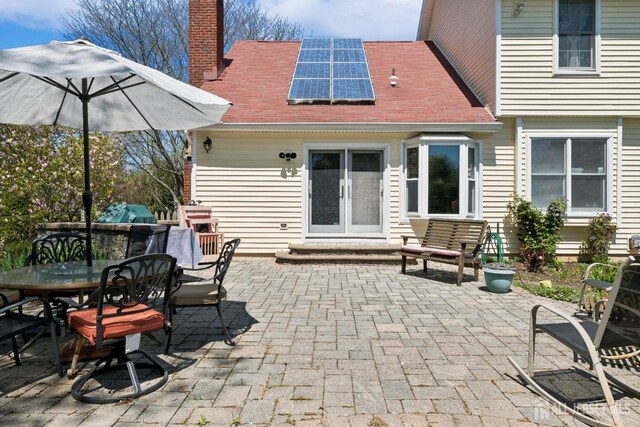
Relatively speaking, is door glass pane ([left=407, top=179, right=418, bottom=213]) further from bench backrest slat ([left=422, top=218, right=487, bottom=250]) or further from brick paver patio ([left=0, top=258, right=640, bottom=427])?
brick paver patio ([left=0, top=258, right=640, bottom=427])

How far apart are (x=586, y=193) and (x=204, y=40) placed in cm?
1040

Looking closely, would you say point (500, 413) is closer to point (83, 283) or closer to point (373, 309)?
point (373, 309)

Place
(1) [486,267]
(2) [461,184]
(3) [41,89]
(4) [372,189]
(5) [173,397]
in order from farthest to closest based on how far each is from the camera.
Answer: (4) [372,189]
(2) [461,184]
(1) [486,267]
(3) [41,89]
(5) [173,397]

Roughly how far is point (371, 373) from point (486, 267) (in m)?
3.92

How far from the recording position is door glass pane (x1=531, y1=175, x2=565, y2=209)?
31.2 feet

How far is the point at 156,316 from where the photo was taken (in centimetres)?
334

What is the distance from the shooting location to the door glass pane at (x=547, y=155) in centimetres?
952

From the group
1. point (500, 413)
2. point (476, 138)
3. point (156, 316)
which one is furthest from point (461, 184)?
point (156, 316)

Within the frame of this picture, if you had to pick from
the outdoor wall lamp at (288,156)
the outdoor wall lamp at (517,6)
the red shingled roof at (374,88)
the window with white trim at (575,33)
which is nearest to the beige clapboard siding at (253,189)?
the outdoor wall lamp at (288,156)

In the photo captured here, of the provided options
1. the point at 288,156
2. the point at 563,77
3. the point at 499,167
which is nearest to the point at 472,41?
the point at 563,77

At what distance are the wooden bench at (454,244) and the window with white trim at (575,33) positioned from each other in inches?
192

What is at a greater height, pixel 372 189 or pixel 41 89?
pixel 41 89

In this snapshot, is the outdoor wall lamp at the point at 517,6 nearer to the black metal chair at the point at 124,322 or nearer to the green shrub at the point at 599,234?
the green shrub at the point at 599,234

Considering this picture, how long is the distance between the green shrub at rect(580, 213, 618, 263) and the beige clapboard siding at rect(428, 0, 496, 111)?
3420 millimetres
